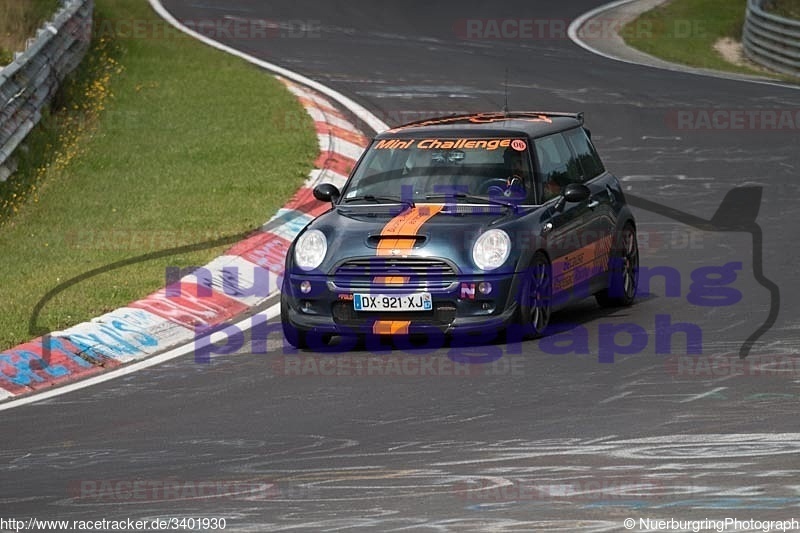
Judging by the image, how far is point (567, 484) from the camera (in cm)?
709

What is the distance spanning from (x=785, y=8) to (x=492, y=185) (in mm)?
22143

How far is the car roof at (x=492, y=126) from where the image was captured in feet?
38.8

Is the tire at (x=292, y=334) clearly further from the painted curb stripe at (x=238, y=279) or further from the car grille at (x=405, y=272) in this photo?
the painted curb stripe at (x=238, y=279)

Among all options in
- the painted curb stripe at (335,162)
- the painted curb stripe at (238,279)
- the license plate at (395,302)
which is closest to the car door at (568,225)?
the license plate at (395,302)

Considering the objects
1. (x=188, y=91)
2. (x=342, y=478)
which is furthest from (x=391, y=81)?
(x=342, y=478)

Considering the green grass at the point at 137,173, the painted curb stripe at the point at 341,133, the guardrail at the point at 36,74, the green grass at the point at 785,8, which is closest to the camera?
the green grass at the point at 137,173

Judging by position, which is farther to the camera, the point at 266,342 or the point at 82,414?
the point at 266,342

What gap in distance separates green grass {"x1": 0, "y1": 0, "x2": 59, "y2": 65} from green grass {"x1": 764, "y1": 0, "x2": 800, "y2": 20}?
1417 centimetres

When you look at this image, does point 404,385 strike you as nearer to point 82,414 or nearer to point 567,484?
point 82,414

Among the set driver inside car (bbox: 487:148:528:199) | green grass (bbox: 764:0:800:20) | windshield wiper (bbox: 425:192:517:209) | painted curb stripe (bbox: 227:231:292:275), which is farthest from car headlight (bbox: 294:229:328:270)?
green grass (bbox: 764:0:800:20)

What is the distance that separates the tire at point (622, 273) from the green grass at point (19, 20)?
41.1 ft

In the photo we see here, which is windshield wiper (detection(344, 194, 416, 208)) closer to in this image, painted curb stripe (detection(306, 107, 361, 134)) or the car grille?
the car grille

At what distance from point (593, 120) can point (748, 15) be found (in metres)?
9.05

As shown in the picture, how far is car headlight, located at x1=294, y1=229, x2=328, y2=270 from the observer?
1083 cm
